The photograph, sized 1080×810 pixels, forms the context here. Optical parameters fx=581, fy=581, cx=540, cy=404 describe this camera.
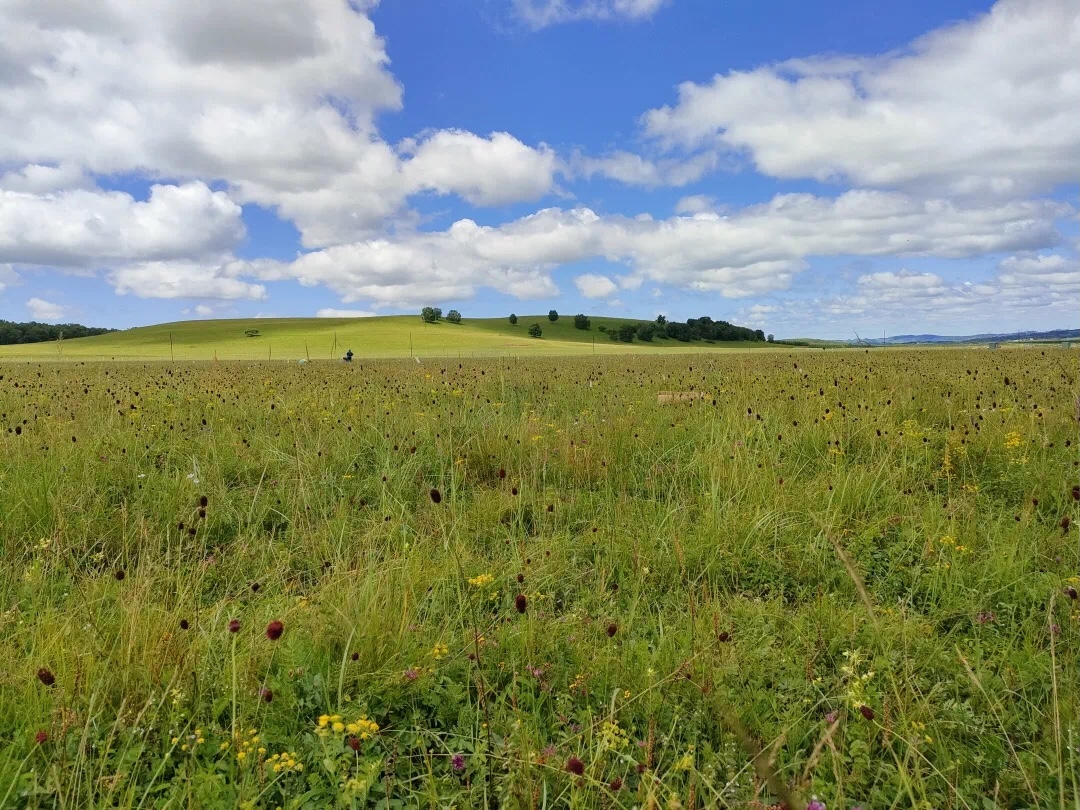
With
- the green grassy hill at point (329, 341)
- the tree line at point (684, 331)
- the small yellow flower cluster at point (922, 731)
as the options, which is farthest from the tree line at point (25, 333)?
the small yellow flower cluster at point (922, 731)

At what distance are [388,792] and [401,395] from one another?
715 centimetres

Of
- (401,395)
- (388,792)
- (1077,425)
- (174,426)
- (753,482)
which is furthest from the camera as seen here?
(401,395)

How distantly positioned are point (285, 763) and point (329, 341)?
59048 millimetres

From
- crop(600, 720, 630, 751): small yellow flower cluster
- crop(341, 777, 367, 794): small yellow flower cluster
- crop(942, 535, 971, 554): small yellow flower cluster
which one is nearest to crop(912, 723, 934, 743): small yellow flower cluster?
crop(600, 720, 630, 751): small yellow flower cluster

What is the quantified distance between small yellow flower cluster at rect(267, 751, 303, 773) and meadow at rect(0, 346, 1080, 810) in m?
0.02

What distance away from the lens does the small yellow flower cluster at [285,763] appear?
1754 millimetres

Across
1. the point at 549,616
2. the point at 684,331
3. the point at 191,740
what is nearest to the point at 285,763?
the point at 191,740

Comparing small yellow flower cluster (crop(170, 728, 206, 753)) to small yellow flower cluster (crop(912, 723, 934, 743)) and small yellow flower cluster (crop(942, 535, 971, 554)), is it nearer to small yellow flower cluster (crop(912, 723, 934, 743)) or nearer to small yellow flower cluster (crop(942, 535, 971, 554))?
small yellow flower cluster (crop(912, 723, 934, 743))

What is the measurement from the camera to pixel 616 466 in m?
5.16

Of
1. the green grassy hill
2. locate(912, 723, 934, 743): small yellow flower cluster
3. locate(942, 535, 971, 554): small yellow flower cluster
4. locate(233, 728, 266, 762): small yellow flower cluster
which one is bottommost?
locate(912, 723, 934, 743): small yellow flower cluster

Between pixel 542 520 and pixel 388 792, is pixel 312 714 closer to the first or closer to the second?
pixel 388 792

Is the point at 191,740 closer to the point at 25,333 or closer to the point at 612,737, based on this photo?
the point at 612,737

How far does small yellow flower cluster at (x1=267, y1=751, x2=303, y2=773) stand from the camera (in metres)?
1.75

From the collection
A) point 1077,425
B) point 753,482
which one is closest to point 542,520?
point 753,482
